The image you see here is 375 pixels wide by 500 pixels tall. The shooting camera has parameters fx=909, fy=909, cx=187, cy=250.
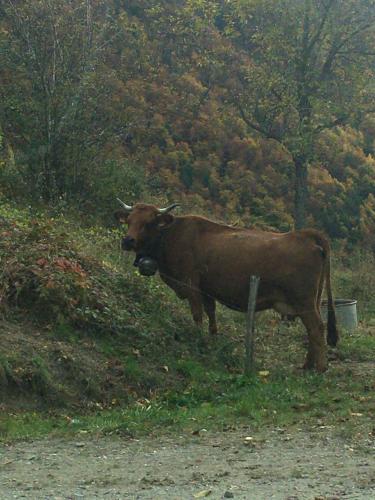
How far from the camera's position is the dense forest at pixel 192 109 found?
74.1 feet

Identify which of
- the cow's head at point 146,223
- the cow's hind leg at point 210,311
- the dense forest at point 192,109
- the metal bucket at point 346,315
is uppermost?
the dense forest at point 192,109

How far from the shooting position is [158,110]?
115 feet

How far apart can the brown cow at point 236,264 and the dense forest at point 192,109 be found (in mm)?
6000

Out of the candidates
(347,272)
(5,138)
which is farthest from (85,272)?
(347,272)

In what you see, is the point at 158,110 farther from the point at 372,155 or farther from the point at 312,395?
the point at 312,395

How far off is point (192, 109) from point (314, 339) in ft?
79.7

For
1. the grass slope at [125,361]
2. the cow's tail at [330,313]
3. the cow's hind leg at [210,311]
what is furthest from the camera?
the cow's hind leg at [210,311]

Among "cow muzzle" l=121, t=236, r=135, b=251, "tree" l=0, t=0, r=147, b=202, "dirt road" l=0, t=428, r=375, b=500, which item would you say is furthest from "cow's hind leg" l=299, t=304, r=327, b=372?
Answer: "tree" l=0, t=0, r=147, b=202

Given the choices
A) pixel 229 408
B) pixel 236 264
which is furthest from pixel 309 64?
pixel 229 408

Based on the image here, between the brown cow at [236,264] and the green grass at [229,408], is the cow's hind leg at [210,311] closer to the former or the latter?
the brown cow at [236,264]

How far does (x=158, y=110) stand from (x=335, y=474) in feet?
93.2

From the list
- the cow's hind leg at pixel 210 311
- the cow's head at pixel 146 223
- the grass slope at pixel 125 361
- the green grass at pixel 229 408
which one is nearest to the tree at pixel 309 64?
the grass slope at pixel 125 361

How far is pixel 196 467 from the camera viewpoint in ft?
26.5

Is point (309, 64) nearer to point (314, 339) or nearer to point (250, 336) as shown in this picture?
point (314, 339)
